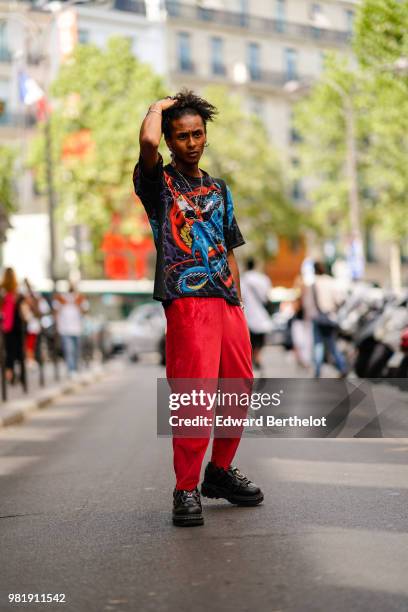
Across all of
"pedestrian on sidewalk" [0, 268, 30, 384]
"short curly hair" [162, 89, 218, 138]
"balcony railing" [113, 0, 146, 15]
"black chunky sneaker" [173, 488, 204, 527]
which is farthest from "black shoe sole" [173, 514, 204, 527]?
"balcony railing" [113, 0, 146, 15]

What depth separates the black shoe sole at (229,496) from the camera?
21.0 ft

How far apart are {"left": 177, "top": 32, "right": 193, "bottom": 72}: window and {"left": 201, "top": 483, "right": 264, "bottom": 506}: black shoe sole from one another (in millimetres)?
62378

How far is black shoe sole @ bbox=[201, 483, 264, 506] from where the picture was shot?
640cm

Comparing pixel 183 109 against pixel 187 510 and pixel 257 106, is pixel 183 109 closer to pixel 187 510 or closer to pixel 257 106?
pixel 187 510

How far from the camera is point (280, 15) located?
69.2 metres

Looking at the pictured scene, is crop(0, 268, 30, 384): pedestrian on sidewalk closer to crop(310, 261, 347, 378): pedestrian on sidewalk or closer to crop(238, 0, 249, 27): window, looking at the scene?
crop(310, 261, 347, 378): pedestrian on sidewalk

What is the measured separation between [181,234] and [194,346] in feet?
1.77

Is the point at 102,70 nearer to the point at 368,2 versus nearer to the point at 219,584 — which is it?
the point at 368,2

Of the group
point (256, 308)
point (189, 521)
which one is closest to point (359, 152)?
point (256, 308)

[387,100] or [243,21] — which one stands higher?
[243,21]

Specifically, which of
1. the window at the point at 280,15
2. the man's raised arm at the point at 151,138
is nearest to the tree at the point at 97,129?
the window at the point at 280,15

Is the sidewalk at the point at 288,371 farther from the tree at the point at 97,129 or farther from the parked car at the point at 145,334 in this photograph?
the tree at the point at 97,129

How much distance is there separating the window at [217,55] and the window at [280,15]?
3293mm

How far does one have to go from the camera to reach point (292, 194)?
71562 millimetres
